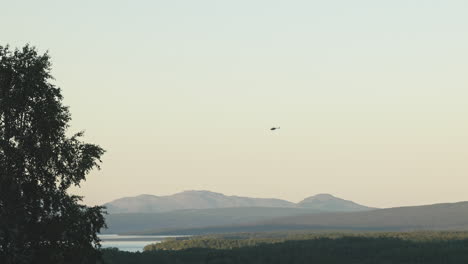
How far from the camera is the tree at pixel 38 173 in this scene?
178ft

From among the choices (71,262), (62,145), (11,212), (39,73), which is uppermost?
(39,73)

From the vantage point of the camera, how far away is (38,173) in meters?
55.8

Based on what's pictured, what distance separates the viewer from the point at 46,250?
54.2 meters

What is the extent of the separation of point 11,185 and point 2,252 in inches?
165

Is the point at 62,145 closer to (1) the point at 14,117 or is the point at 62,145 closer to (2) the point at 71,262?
(1) the point at 14,117

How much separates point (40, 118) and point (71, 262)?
9.53 meters

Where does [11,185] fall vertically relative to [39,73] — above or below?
below

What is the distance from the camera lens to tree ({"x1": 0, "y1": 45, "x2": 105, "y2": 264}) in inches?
2135

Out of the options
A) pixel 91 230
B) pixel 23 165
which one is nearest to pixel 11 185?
pixel 23 165

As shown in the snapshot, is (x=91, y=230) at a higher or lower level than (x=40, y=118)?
lower

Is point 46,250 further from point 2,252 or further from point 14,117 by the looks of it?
point 14,117

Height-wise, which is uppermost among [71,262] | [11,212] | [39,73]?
[39,73]

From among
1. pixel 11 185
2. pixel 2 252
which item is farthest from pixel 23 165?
pixel 2 252

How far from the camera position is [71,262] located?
5378 cm
